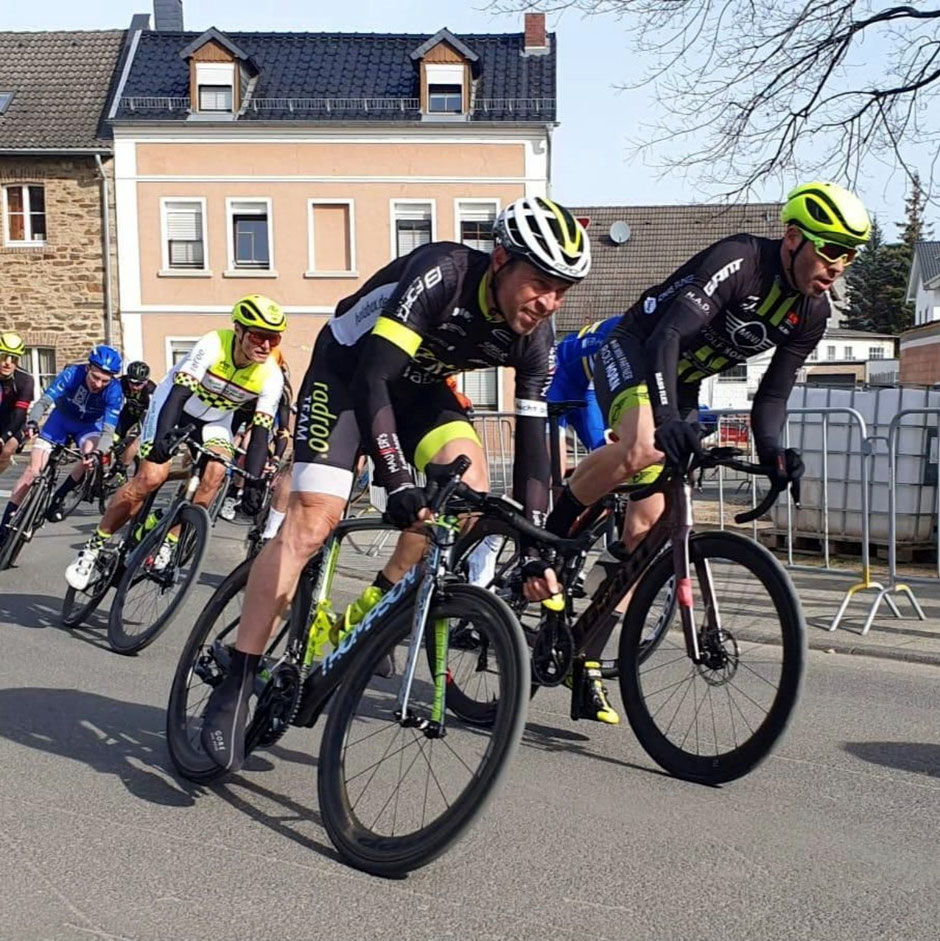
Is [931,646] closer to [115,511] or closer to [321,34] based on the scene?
[115,511]

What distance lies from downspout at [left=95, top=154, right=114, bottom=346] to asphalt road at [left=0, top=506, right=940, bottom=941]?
2940 centimetres

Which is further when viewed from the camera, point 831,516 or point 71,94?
point 71,94

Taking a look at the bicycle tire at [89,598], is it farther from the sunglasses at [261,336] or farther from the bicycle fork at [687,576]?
the bicycle fork at [687,576]

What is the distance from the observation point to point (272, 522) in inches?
283

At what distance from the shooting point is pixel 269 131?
3344 cm

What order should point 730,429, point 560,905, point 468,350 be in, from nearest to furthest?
point 560,905, point 468,350, point 730,429

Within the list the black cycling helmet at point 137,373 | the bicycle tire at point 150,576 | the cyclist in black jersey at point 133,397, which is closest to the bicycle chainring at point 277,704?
the bicycle tire at point 150,576

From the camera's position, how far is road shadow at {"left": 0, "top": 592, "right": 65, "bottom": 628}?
26.3 feet

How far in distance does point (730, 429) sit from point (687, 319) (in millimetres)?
8818

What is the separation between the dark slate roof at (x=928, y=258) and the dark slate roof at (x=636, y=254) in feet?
116

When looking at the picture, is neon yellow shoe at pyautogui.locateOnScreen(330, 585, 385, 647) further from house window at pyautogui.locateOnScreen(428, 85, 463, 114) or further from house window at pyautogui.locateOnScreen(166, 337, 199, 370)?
house window at pyautogui.locateOnScreen(428, 85, 463, 114)

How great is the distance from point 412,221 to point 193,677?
29.8 meters

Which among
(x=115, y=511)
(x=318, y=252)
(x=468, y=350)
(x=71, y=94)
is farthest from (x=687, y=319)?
(x=71, y=94)

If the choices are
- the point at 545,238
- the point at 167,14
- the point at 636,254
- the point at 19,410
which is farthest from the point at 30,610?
the point at 636,254
